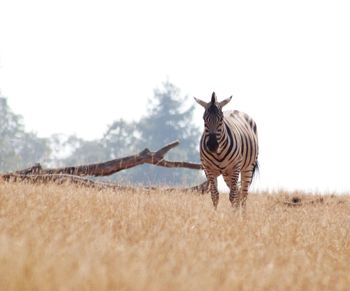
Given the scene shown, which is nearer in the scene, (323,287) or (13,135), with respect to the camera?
(323,287)

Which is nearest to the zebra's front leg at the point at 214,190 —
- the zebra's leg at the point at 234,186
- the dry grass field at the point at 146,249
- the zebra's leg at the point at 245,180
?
the zebra's leg at the point at 234,186

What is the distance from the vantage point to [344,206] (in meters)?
A: 18.9

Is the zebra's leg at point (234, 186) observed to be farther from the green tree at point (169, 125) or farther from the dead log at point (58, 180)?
the green tree at point (169, 125)

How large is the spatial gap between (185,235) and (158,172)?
191 ft

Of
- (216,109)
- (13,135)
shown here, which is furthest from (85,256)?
(13,135)

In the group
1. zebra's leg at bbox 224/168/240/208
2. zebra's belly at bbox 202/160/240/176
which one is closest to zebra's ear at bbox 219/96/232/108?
zebra's belly at bbox 202/160/240/176

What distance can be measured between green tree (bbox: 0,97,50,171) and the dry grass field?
5218 cm

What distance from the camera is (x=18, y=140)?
2763 inches

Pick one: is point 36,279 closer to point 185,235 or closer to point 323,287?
point 323,287

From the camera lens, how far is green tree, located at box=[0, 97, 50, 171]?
65.1 meters

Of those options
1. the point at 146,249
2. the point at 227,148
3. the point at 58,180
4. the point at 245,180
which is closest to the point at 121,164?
the point at 58,180

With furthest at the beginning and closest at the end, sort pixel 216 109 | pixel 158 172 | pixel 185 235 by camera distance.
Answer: pixel 158 172
pixel 216 109
pixel 185 235

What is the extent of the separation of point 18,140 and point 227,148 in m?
58.7

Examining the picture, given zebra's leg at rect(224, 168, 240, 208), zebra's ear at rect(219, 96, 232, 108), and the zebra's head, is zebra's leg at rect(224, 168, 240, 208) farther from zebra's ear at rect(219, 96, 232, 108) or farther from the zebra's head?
zebra's ear at rect(219, 96, 232, 108)
